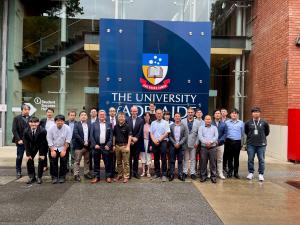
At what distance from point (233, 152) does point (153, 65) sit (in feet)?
11.9

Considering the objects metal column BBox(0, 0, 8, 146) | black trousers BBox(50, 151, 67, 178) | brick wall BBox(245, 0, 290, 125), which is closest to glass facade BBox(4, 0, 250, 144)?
metal column BBox(0, 0, 8, 146)

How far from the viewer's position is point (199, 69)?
12609 millimetres

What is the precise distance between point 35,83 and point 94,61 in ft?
8.76

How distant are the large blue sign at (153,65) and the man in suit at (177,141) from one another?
2.24 metres

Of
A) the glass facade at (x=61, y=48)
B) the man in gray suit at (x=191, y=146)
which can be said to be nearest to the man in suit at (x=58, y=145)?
the man in gray suit at (x=191, y=146)

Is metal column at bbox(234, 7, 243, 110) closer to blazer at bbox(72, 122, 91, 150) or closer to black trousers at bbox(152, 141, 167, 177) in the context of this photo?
black trousers at bbox(152, 141, 167, 177)

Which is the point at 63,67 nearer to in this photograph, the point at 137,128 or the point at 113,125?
the point at 113,125

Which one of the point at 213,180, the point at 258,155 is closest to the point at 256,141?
the point at 258,155

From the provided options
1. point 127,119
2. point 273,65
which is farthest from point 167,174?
point 273,65

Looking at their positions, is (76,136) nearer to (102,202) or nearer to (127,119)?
(127,119)

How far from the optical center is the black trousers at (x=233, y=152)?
10.5m

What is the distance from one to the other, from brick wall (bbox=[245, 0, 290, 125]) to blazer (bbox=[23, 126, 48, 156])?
817 centimetres

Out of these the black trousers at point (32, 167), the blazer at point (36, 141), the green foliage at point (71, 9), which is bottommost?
the black trousers at point (32, 167)

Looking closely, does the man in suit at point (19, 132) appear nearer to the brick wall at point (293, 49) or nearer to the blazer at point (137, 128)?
the blazer at point (137, 128)
